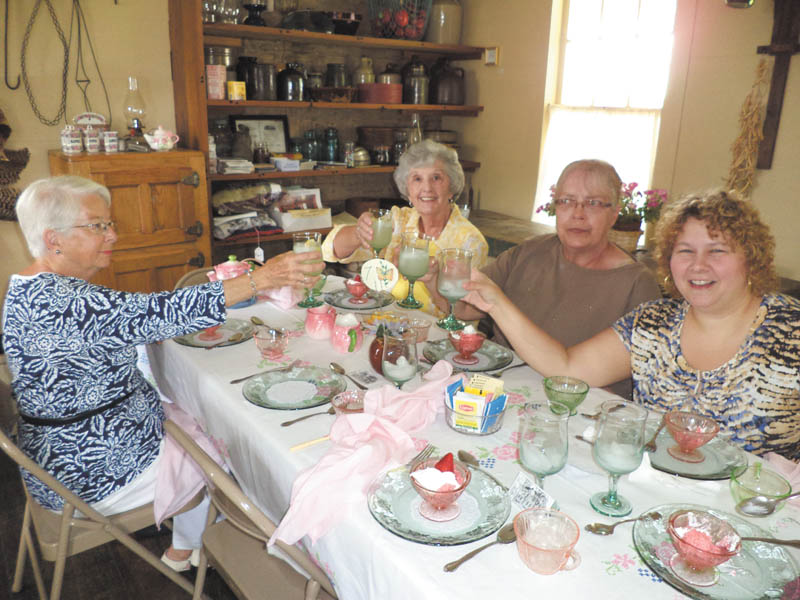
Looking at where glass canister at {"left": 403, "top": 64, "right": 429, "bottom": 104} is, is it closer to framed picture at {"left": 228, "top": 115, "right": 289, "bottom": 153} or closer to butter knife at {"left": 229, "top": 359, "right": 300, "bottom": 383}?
framed picture at {"left": 228, "top": 115, "right": 289, "bottom": 153}

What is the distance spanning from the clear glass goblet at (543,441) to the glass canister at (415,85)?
3618 millimetres

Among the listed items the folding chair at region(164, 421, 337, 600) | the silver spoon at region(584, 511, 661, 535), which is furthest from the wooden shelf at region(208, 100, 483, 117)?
the silver spoon at region(584, 511, 661, 535)

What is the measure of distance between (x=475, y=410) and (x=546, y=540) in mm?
393

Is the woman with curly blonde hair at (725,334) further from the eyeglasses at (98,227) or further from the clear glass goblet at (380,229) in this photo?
the eyeglasses at (98,227)

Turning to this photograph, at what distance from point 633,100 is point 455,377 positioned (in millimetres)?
3062

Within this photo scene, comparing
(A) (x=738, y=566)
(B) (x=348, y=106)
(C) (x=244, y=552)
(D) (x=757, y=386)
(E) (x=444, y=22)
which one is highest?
(E) (x=444, y=22)

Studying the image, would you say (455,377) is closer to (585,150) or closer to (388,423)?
(388,423)

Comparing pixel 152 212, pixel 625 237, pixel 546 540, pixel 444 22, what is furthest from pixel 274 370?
pixel 444 22

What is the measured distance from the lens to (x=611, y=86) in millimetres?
3969

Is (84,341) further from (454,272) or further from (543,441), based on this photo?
(543,441)

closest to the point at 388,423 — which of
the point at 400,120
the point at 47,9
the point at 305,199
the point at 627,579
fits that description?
the point at 627,579

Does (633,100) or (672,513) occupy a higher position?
(633,100)

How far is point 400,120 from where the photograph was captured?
470 cm

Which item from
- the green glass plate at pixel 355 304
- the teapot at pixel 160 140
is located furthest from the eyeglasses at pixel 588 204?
the teapot at pixel 160 140
